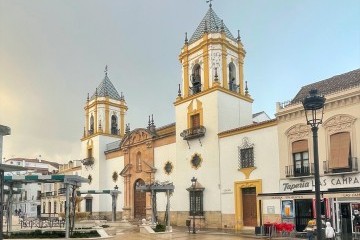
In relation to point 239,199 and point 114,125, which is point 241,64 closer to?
point 239,199

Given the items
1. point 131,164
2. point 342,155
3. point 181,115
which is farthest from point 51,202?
point 342,155

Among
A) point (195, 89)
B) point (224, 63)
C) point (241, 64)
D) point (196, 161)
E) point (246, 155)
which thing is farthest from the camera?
point (241, 64)

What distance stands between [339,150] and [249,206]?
7.16 meters

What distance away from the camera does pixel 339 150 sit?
21.8m

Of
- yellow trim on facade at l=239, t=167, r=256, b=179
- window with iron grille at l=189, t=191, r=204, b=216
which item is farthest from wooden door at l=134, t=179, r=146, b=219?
yellow trim on facade at l=239, t=167, r=256, b=179

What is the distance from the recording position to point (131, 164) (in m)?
38.0

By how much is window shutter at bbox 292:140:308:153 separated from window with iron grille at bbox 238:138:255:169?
123 inches

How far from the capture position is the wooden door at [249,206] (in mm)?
26125

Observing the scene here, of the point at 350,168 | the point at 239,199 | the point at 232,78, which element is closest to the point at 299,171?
the point at 350,168

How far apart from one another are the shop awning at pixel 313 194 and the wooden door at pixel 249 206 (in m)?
2.14

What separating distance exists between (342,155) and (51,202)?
41422 mm

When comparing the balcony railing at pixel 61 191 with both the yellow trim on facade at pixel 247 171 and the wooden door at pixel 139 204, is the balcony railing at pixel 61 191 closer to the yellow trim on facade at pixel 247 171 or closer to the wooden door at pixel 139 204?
the wooden door at pixel 139 204

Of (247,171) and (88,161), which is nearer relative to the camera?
(247,171)

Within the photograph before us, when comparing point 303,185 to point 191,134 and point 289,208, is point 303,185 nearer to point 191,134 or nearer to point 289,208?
point 289,208
